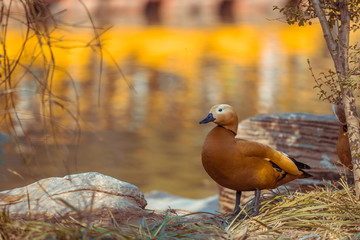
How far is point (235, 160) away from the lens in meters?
2.60

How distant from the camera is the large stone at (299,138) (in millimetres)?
4160

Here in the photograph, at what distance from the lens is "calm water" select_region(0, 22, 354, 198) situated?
6.07 meters

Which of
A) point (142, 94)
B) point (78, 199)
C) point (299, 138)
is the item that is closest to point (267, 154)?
point (78, 199)

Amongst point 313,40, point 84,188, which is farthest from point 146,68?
point 84,188

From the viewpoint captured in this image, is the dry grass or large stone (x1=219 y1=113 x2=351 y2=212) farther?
large stone (x1=219 y1=113 x2=351 y2=212)

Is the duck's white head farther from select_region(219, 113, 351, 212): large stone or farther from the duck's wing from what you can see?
select_region(219, 113, 351, 212): large stone

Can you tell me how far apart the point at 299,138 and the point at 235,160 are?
1.84m

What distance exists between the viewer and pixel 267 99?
998cm

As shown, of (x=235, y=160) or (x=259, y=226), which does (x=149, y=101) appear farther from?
(x=259, y=226)

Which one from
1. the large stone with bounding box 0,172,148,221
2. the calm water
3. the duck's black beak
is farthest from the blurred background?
the duck's black beak

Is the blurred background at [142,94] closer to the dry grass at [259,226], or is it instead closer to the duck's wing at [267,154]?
the dry grass at [259,226]

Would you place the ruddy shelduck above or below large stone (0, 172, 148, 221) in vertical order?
above

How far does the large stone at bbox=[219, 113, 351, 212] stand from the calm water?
4.05 ft

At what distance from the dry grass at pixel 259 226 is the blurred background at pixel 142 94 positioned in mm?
234
